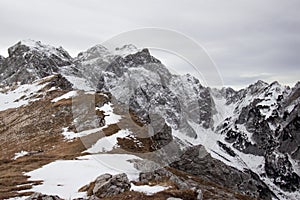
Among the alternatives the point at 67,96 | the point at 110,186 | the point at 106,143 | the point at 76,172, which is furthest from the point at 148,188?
the point at 67,96

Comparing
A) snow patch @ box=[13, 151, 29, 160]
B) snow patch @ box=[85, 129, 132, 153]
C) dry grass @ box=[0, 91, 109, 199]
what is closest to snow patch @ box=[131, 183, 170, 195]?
dry grass @ box=[0, 91, 109, 199]

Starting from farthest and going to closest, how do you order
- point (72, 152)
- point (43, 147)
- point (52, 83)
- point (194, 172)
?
point (52, 83) < point (194, 172) < point (43, 147) < point (72, 152)

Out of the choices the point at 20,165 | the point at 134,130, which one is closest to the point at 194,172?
the point at 134,130

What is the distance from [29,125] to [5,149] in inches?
484

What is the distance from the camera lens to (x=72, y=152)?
177 feet

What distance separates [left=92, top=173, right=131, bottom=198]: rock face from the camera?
3234cm

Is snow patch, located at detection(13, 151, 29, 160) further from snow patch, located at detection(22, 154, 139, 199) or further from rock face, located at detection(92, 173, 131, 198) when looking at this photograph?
rock face, located at detection(92, 173, 131, 198)

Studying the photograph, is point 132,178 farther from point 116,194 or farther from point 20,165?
point 20,165

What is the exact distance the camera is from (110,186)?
3297 centimetres

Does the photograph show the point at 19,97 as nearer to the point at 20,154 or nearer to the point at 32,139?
the point at 32,139

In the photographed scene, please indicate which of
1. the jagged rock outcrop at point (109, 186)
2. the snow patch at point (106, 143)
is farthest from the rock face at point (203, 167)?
the jagged rock outcrop at point (109, 186)

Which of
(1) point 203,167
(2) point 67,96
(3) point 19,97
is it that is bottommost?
(1) point 203,167

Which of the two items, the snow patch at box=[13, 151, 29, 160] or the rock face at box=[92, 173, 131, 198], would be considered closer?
the rock face at box=[92, 173, 131, 198]

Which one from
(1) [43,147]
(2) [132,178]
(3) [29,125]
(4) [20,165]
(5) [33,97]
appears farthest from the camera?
(5) [33,97]
